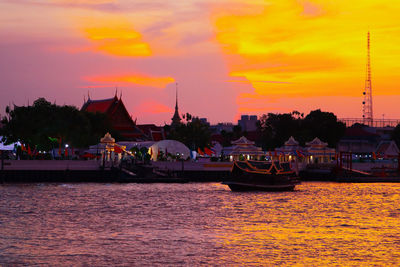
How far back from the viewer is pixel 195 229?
1913 inches

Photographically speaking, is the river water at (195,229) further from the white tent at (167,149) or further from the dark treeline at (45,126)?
the white tent at (167,149)

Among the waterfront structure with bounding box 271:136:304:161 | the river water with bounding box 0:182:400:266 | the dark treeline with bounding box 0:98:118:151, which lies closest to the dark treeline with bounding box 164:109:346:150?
the waterfront structure with bounding box 271:136:304:161

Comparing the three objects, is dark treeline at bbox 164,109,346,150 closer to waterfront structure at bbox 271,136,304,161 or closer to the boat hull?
waterfront structure at bbox 271,136,304,161

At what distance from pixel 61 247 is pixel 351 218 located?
1065 inches

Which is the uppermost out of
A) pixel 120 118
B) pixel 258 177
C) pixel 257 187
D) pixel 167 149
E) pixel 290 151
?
pixel 120 118

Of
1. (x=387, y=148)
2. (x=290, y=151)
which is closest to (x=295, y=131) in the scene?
(x=387, y=148)

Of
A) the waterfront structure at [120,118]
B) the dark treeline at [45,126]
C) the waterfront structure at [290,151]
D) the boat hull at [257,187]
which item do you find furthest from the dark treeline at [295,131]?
the boat hull at [257,187]

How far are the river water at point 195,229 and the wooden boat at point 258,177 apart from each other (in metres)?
4.61

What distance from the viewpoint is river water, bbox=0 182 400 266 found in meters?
36.5

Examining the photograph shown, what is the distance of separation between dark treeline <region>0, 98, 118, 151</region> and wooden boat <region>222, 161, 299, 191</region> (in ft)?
145

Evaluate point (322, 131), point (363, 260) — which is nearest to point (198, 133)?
point (322, 131)

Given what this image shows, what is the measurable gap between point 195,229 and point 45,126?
7728cm

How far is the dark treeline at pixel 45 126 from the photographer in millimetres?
120812

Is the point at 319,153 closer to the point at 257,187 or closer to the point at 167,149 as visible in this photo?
the point at 167,149
